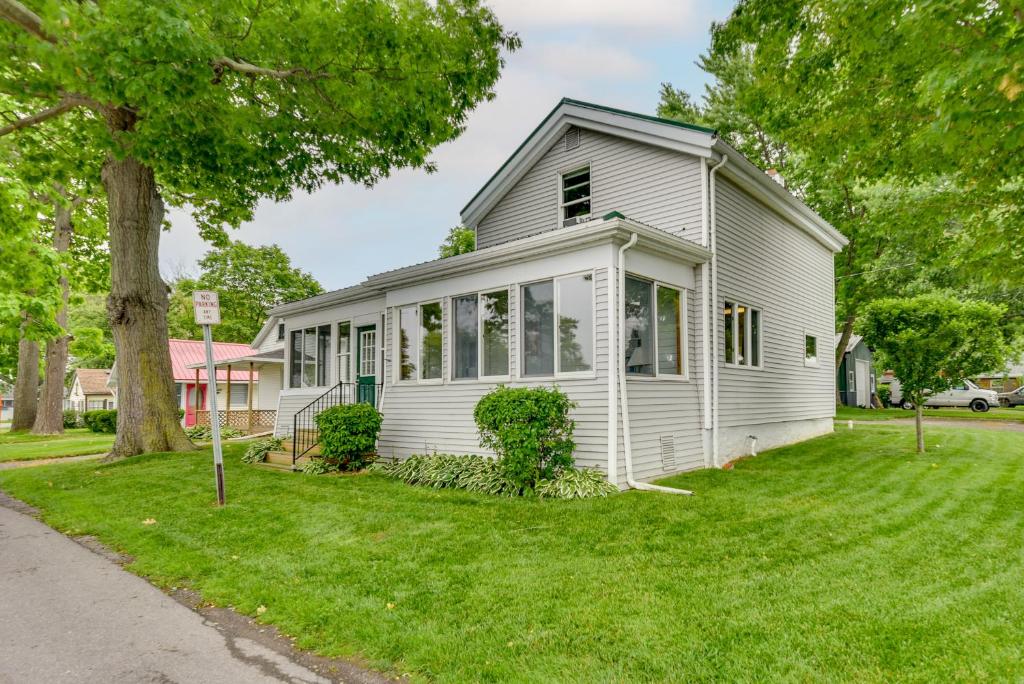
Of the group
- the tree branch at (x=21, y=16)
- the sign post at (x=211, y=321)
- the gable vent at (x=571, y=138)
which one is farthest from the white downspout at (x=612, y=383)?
the tree branch at (x=21, y=16)

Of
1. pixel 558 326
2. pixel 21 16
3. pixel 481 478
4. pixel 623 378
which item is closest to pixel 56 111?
pixel 21 16

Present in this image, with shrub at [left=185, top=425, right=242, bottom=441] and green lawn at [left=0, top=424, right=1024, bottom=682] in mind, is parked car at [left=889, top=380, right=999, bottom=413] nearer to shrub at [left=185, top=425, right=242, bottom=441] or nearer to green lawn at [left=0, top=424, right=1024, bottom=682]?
green lawn at [left=0, top=424, right=1024, bottom=682]

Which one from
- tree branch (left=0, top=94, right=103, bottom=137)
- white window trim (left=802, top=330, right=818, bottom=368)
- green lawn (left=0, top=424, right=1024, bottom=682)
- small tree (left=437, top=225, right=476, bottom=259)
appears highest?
small tree (left=437, top=225, right=476, bottom=259)

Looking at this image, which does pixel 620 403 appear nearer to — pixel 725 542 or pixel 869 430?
pixel 725 542

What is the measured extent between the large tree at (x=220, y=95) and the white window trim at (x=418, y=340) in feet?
9.74

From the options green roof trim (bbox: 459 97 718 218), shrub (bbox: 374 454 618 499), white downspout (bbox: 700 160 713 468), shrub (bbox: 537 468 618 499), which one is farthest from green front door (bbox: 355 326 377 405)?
white downspout (bbox: 700 160 713 468)

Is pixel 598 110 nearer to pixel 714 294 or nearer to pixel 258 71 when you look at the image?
pixel 714 294

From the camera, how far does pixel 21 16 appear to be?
8070 millimetres

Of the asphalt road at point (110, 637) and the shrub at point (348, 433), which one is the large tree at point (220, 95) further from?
the asphalt road at point (110, 637)

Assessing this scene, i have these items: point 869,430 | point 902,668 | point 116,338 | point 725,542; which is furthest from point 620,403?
point 869,430

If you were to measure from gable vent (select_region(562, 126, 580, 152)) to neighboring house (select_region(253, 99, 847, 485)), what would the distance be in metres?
0.03

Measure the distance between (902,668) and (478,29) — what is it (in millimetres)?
10360

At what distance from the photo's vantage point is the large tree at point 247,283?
34.0 m

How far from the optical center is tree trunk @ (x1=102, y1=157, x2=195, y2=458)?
1119cm
